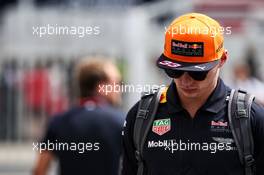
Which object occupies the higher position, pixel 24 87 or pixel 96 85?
pixel 96 85

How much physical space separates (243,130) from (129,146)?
20.4 inches

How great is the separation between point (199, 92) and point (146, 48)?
7078mm

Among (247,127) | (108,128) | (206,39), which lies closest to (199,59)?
(206,39)

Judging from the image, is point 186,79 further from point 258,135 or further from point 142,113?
point 258,135

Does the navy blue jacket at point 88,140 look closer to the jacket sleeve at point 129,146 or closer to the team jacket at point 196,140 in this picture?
the jacket sleeve at point 129,146

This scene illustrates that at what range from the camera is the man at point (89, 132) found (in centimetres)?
537

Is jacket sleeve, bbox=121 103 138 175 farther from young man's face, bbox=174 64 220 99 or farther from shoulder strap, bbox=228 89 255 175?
shoulder strap, bbox=228 89 255 175

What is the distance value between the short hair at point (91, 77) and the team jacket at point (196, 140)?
5.19 ft

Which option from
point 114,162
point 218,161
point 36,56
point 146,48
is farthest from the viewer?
point 36,56

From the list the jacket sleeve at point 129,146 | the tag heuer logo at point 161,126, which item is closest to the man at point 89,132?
the jacket sleeve at point 129,146

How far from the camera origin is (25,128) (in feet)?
43.0

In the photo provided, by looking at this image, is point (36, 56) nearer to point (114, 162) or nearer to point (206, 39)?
point (114, 162)

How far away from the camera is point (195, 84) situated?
379cm

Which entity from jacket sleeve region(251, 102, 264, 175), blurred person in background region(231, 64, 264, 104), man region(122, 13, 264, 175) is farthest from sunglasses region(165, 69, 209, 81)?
blurred person in background region(231, 64, 264, 104)
